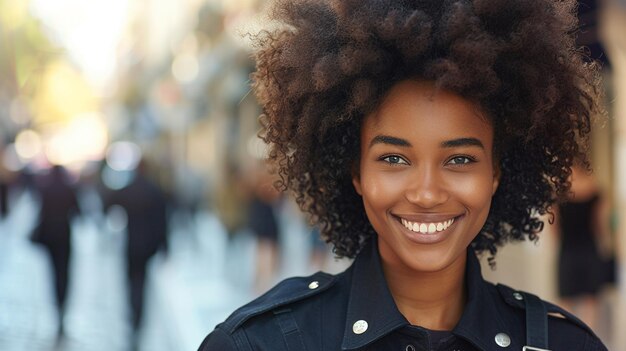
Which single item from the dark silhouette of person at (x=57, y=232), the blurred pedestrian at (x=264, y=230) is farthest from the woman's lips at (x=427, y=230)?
the blurred pedestrian at (x=264, y=230)

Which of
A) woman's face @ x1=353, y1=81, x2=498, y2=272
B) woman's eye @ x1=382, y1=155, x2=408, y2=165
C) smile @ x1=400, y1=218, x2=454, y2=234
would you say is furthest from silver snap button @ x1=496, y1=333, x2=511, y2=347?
woman's eye @ x1=382, y1=155, x2=408, y2=165

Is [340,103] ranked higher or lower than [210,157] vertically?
lower

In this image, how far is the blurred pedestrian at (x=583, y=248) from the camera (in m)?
7.73

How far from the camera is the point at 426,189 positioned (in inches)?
99.0

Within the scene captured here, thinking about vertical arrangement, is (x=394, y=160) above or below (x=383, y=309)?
above

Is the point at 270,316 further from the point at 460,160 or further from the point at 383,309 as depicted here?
the point at 460,160

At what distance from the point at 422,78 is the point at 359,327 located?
2.30ft

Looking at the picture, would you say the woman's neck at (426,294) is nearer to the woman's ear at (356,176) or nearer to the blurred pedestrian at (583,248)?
the woman's ear at (356,176)

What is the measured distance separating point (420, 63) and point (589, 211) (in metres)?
5.54

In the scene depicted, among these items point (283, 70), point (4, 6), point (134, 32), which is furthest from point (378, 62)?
point (134, 32)

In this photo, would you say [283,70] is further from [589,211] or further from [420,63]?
[589,211]

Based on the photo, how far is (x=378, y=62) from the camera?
2596 mm

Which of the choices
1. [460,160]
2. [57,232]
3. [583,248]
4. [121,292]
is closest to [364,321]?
[460,160]

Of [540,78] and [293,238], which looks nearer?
[540,78]
